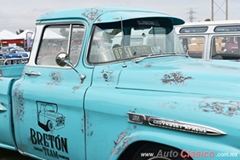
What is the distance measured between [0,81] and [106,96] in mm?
1705

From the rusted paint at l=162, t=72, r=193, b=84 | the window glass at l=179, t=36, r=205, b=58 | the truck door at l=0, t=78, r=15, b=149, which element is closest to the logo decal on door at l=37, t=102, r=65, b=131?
the truck door at l=0, t=78, r=15, b=149

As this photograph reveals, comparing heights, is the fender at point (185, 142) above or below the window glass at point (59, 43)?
below

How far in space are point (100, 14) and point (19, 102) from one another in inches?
52.7

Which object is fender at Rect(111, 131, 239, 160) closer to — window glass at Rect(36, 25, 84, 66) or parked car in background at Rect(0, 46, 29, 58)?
window glass at Rect(36, 25, 84, 66)

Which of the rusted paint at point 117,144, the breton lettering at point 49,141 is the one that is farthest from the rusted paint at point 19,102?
the rusted paint at point 117,144

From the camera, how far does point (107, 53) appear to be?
10.7 ft

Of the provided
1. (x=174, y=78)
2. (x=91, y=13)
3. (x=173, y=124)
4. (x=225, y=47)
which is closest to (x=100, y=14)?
(x=91, y=13)

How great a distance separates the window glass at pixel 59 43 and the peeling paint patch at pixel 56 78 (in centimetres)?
14

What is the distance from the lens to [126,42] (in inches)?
132

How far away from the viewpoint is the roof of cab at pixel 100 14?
3.37m

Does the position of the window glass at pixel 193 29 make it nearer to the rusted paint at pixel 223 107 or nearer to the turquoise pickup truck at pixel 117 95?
the turquoise pickup truck at pixel 117 95

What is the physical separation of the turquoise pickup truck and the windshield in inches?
0.4

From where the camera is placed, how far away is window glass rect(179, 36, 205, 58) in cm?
837

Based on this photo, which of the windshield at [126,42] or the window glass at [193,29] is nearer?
the windshield at [126,42]
